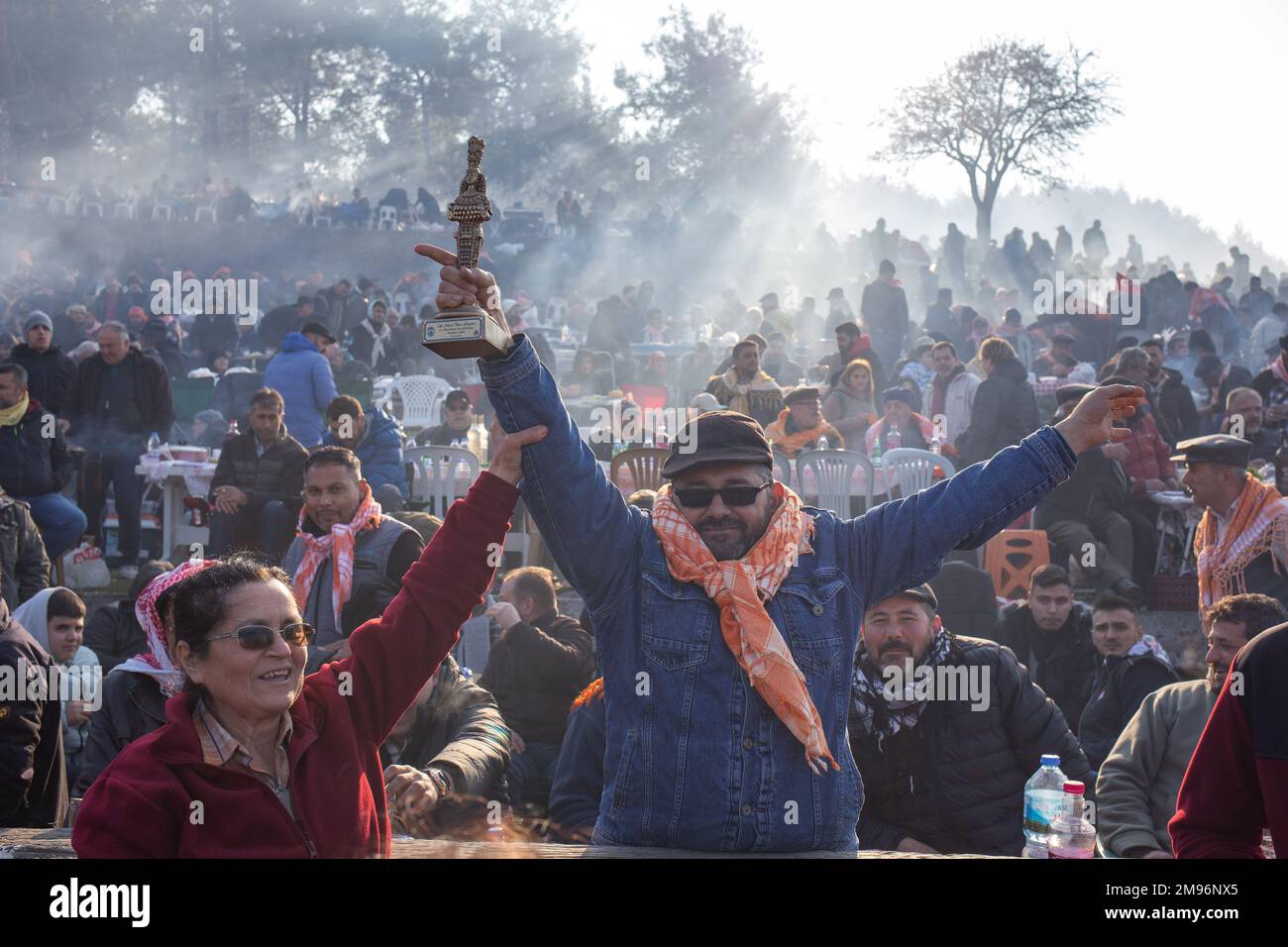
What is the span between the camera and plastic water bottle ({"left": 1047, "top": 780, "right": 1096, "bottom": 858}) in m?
3.96

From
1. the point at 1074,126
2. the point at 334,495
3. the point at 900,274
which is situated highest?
the point at 1074,126

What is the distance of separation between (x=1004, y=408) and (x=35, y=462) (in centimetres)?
759

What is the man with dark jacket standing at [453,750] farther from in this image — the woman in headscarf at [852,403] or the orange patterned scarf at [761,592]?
the woman in headscarf at [852,403]

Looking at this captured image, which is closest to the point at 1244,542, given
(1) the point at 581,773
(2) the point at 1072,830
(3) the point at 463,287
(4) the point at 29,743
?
(2) the point at 1072,830

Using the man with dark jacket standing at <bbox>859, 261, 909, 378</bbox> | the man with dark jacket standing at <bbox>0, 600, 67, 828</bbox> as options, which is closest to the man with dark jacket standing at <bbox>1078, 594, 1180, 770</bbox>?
the man with dark jacket standing at <bbox>0, 600, 67, 828</bbox>

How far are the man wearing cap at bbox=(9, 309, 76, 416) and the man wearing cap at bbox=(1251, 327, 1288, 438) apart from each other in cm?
18

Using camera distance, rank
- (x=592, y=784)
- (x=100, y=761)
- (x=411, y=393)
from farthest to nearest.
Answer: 1. (x=411, y=393)
2. (x=100, y=761)
3. (x=592, y=784)

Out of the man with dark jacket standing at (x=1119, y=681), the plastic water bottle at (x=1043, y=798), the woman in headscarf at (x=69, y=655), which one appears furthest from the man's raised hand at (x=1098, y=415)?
the woman in headscarf at (x=69, y=655)

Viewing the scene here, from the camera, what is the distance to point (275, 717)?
8.71ft

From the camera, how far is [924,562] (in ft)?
10.4

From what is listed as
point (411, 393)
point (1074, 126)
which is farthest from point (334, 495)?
point (1074, 126)

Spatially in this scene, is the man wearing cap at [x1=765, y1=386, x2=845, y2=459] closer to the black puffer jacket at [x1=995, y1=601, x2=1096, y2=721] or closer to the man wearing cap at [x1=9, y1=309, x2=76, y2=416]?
the black puffer jacket at [x1=995, y1=601, x2=1096, y2=721]
